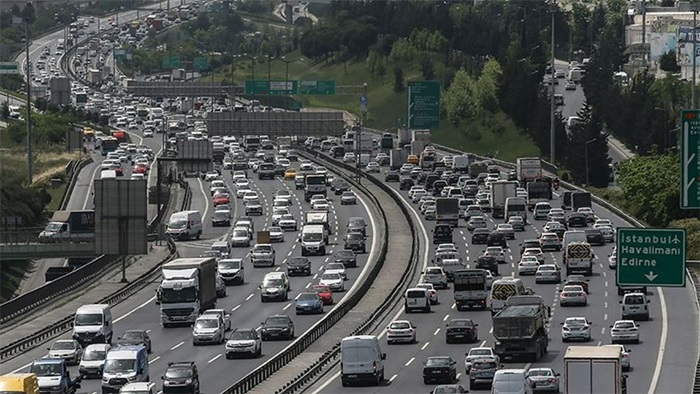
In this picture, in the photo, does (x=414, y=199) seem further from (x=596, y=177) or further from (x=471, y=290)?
(x=471, y=290)

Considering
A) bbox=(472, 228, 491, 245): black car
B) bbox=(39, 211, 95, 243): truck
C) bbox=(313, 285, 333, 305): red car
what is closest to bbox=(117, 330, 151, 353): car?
bbox=(313, 285, 333, 305): red car

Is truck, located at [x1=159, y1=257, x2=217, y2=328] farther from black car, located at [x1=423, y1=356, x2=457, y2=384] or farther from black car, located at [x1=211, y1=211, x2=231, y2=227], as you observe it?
black car, located at [x1=211, y1=211, x2=231, y2=227]

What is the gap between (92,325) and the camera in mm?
78812

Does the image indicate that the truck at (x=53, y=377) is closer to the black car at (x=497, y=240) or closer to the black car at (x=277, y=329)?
the black car at (x=277, y=329)

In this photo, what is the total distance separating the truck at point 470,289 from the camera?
290 ft

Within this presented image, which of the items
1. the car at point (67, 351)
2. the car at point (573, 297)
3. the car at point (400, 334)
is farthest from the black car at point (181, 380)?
the car at point (573, 297)

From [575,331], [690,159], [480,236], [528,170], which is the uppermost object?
[690,159]

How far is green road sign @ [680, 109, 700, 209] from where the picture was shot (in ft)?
153

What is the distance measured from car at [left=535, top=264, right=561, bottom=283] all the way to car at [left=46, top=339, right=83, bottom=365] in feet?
101

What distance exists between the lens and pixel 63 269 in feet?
364

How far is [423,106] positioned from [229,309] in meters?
60.8

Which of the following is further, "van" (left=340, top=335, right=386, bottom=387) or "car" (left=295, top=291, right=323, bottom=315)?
"car" (left=295, top=291, right=323, bottom=315)

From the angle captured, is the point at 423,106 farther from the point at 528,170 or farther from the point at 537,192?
the point at 537,192

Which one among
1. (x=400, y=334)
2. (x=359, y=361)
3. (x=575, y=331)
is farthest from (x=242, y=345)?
(x=575, y=331)
